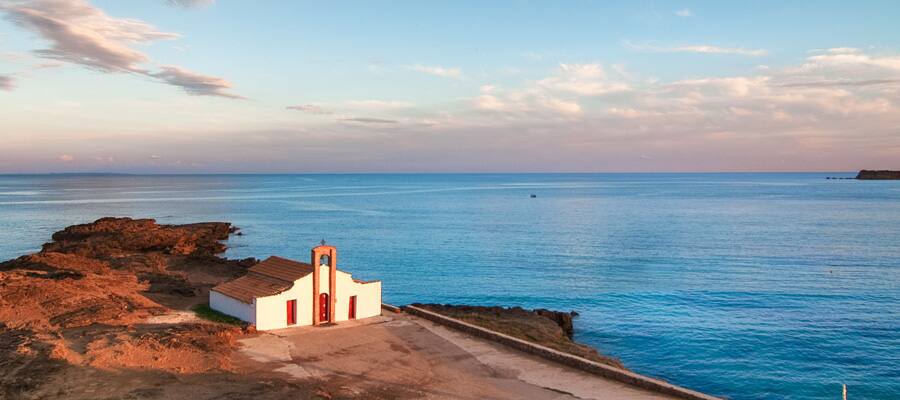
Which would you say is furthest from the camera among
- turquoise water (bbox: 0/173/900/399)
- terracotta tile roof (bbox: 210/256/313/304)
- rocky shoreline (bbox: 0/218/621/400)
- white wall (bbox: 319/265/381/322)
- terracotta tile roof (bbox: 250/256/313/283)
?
turquoise water (bbox: 0/173/900/399)

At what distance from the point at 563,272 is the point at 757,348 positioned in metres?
26.2

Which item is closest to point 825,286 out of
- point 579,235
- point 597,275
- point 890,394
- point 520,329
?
point 597,275

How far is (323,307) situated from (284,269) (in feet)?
10.3

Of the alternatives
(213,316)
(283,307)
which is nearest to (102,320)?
(213,316)

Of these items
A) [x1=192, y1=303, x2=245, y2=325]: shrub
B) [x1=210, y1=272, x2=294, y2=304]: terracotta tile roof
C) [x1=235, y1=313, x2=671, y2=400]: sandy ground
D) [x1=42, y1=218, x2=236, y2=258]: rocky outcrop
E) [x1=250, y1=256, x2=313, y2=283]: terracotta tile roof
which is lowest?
[x1=42, y1=218, x2=236, y2=258]: rocky outcrop

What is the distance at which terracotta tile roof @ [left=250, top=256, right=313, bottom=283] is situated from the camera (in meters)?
30.1

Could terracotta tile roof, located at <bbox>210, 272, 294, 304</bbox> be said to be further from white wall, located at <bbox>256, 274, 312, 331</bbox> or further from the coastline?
the coastline

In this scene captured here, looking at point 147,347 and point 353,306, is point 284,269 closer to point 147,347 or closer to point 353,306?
point 353,306

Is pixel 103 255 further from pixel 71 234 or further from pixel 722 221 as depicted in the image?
pixel 722 221

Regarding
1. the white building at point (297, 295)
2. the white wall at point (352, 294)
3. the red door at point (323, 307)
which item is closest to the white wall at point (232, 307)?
the white building at point (297, 295)

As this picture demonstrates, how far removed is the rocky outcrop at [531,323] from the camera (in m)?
32.9

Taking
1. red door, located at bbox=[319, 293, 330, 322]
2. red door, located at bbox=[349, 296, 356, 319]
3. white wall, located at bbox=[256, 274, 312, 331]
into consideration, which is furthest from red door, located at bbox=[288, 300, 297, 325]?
red door, located at bbox=[349, 296, 356, 319]

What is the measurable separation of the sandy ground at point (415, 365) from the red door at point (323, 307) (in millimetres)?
1028

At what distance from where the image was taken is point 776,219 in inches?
4289
